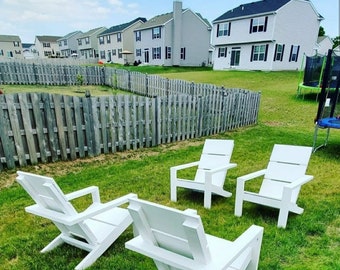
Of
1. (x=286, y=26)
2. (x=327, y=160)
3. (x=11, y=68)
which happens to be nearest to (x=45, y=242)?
(x=327, y=160)

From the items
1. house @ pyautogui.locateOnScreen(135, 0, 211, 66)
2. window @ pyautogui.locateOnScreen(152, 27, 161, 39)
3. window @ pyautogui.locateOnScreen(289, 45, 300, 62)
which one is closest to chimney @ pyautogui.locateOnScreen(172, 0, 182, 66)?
house @ pyautogui.locateOnScreen(135, 0, 211, 66)

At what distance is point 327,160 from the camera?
6.23 m

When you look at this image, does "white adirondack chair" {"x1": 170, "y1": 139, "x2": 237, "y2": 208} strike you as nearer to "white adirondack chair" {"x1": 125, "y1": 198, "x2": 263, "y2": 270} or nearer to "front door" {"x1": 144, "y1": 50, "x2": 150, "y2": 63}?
"white adirondack chair" {"x1": 125, "y1": 198, "x2": 263, "y2": 270}

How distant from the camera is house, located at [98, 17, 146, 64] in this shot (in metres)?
45.7

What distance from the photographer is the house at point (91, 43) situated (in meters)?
57.3

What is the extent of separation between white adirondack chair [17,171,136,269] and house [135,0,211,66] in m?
36.0

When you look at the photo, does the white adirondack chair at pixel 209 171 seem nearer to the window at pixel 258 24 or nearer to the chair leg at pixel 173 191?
the chair leg at pixel 173 191

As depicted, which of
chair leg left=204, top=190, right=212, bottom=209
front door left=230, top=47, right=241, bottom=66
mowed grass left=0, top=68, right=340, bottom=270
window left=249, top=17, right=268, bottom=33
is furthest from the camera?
front door left=230, top=47, right=241, bottom=66

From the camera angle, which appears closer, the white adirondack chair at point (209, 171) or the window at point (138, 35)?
the white adirondack chair at point (209, 171)

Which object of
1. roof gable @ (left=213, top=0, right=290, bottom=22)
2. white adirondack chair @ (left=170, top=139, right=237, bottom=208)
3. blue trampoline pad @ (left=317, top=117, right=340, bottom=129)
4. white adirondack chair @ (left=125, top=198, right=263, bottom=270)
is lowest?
white adirondack chair @ (left=170, top=139, right=237, bottom=208)

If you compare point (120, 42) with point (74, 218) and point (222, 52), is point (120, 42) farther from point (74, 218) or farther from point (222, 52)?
point (74, 218)

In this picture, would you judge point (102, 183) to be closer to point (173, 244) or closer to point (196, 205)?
point (196, 205)

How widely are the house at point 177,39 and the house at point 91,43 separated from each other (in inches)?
839

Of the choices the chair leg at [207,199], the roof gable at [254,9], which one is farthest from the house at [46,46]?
the chair leg at [207,199]
